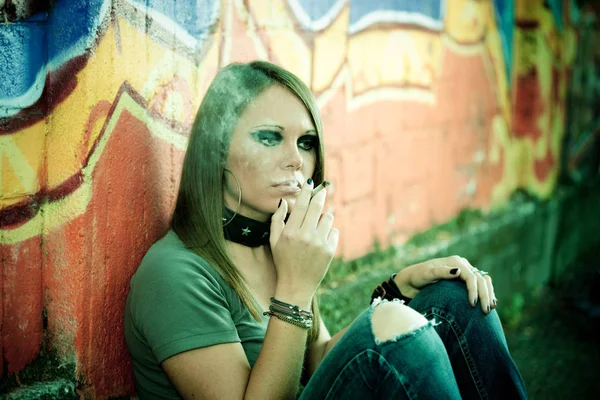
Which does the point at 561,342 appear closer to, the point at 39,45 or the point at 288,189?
the point at 288,189

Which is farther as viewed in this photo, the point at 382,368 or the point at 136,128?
the point at 136,128

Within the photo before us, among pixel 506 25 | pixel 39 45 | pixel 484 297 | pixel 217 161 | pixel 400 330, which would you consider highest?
pixel 39 45

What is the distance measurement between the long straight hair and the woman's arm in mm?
236

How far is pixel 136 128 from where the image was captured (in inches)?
85.0

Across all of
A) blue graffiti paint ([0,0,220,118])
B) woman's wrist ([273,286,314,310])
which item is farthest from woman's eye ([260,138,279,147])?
blue graffiti paint ([0,0,220,118])

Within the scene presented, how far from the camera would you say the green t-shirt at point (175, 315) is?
1795mm

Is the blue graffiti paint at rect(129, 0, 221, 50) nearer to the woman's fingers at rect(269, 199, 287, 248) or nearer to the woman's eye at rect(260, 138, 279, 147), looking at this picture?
the woman's eye at rect(260, 138, 279, 147)

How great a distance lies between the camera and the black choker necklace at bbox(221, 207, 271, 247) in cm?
Answer: 214

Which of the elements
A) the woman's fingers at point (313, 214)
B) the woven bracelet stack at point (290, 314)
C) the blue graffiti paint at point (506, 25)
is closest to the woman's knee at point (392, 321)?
the woven bracelet stack at point (290, 314)

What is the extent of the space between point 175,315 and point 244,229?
0.45 m

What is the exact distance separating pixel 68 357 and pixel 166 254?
478 mm

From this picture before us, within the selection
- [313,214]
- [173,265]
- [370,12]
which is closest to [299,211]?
[313,214]

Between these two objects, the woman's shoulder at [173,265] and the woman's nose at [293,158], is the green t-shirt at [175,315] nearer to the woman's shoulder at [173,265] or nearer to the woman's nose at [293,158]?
the woman's shoulder at [173,265]

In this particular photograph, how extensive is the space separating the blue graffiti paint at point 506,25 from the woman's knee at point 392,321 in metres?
4.16
